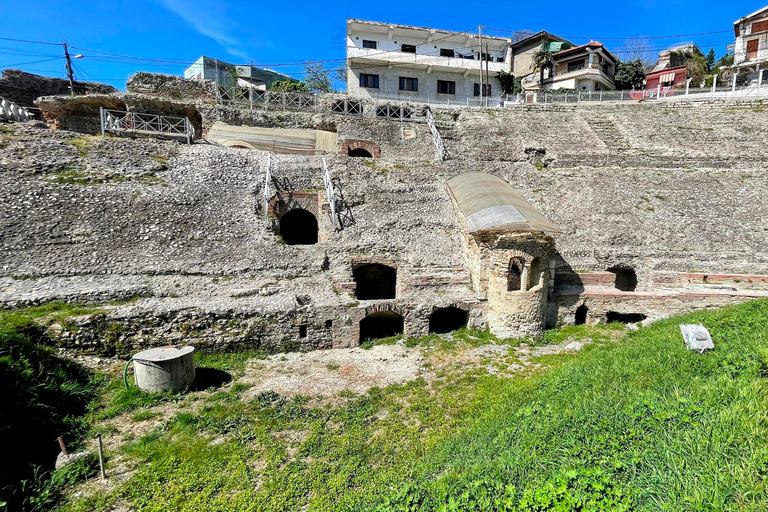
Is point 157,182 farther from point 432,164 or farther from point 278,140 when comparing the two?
point 432,164

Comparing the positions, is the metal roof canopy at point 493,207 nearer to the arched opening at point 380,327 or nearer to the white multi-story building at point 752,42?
the arched opening at point 380,327

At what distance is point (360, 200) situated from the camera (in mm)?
15680

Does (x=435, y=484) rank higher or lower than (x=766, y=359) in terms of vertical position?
lower

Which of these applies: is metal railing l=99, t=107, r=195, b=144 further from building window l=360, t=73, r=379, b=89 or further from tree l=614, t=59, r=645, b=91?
tree l=614, t=59, r=645, b=91

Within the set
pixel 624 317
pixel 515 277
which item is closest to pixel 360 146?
pixel 515 277

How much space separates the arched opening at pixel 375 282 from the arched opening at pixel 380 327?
1696 mm

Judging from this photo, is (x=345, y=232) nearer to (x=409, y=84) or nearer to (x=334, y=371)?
(x=334, y=371)

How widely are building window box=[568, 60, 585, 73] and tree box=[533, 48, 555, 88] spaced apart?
1.73 m

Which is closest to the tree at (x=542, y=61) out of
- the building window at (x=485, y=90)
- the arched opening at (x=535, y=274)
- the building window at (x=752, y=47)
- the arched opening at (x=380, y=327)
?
the building window at (x=485, y=90)

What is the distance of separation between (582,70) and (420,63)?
17.6 meters

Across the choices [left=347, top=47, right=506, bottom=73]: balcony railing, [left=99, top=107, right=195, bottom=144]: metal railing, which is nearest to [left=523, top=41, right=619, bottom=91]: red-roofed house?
[left=347, top=47, right=506, bottom=73]: balcony railing

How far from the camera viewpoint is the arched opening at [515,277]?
11266 mm

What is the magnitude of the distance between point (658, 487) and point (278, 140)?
20.3m

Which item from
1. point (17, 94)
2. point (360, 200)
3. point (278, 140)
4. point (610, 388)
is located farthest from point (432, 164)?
point (17, 94)
